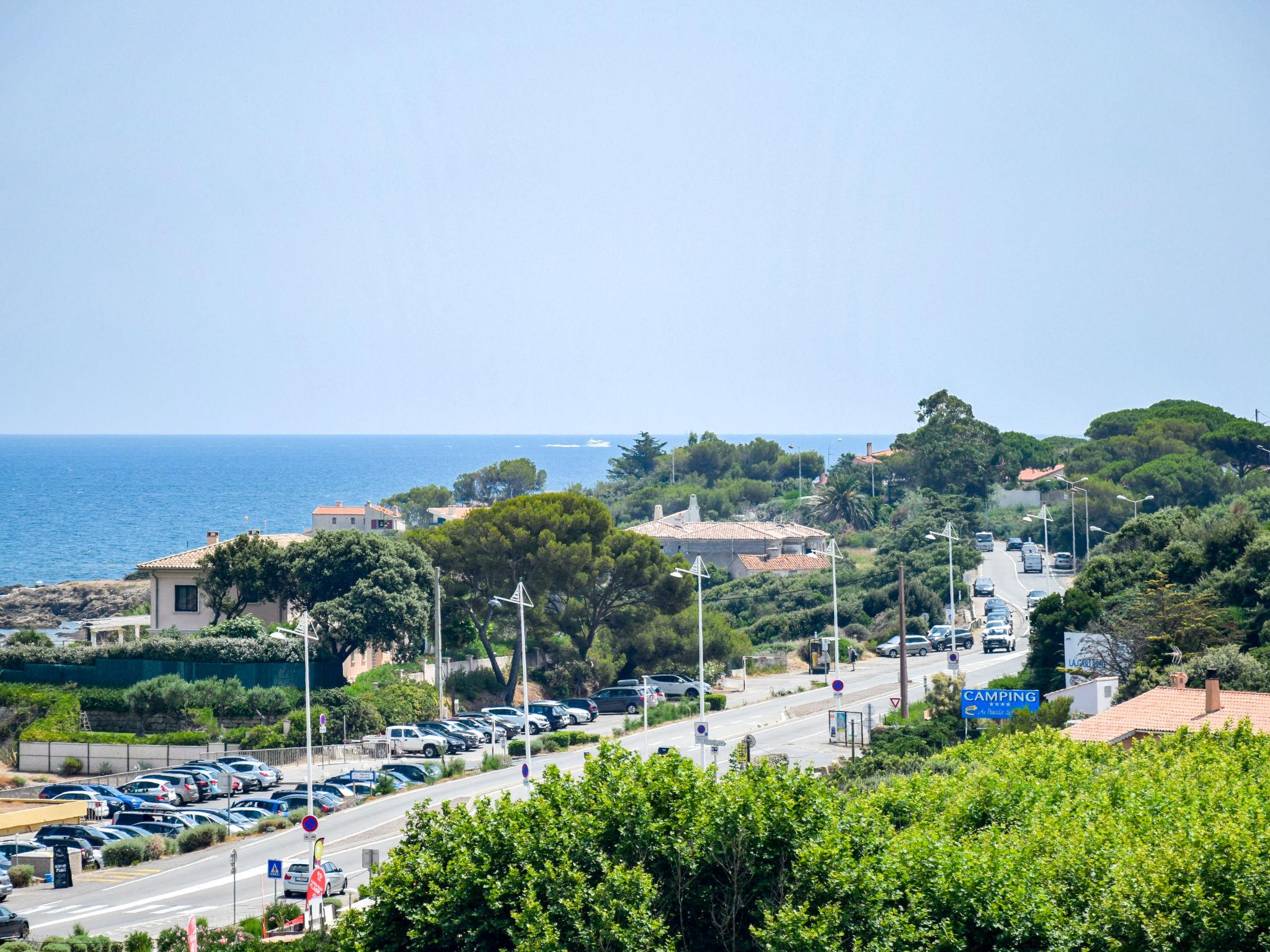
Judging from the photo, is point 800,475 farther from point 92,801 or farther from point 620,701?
point 92,801

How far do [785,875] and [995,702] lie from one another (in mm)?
24669

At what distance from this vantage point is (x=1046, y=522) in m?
94.3

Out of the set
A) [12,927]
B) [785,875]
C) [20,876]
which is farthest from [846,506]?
[785,875]

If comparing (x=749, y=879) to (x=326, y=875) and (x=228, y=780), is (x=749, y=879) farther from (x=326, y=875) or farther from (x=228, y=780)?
(x=228, y=780)

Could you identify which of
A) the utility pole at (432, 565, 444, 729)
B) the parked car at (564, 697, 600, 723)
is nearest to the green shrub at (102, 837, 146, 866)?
the utility pole at (432, 565, 444, 729)

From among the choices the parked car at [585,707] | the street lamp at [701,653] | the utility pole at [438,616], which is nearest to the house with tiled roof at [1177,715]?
the street lamp at [701,653]

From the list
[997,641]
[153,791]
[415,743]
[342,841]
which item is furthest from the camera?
[997,641]

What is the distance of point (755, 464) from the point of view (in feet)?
493

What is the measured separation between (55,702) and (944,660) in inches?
1518

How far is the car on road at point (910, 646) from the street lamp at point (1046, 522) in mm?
15140

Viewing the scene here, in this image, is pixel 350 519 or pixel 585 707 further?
Result: pixel 350 519

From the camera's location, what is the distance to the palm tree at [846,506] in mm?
114625

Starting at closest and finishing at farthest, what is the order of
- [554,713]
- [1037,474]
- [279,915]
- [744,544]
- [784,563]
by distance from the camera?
1. [279,915]
2. [554,713]
3. [784,563]
4. [744,544]
5. [1037,474]

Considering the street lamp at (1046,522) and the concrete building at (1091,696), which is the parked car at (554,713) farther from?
the street lamp at (1046,522)
